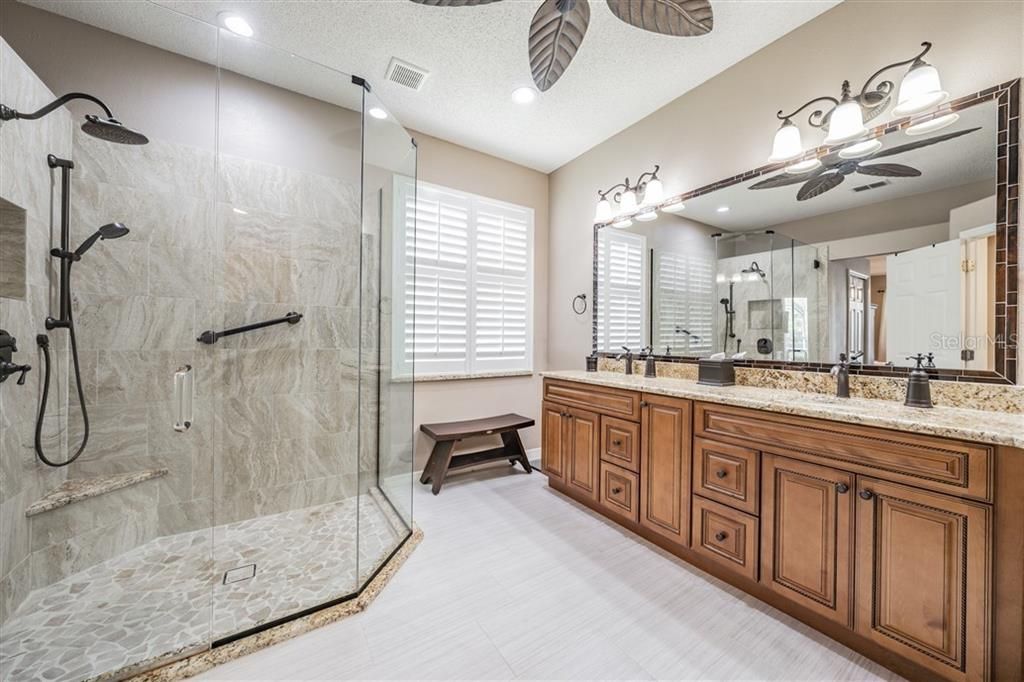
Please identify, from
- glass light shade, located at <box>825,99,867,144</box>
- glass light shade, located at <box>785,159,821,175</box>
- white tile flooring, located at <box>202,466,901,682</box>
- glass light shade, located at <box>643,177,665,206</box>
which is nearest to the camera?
white tile flooring, located at <box>202,466,901,682</box>

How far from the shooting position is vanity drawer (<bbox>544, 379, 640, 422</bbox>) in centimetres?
230

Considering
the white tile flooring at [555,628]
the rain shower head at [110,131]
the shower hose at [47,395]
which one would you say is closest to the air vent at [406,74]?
the rain shower head at [110,131]

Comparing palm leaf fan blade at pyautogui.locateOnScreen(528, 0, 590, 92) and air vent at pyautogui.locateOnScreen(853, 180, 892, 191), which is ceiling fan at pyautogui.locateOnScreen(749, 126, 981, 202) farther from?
palm leaf fan blade at pyautogui.locateOnScreen(528, 0, 590, 92)

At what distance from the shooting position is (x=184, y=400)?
7.00ft

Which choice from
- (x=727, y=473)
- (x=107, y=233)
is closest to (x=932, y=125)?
(x=727, y=473)

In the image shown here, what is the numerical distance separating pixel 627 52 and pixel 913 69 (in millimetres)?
1315

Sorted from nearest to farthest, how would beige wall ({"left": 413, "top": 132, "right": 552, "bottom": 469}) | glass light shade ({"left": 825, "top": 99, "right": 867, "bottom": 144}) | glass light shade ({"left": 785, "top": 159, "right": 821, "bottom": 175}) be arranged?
1. glass light shade ({"left": 825, "top": 99, "right": 867, "bottom": 144})
2. glass light shade ({"left": 785, "top": 159, "right": 821, "bottom": 175})
3. beige wall ({"left": 413, "top": 132, "right": 552, "bottom": 469})

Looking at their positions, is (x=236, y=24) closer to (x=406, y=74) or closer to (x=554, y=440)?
(x=406, y=74)

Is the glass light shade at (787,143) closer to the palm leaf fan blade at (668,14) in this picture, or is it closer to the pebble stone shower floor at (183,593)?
the palm leaf fan blade at (668,14)

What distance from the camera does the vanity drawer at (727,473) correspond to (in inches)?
67.1

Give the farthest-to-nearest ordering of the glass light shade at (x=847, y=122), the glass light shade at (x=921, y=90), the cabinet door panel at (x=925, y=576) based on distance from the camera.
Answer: the glass light shade at (x=847, y=122), the glass light shade at (x=921, y=90), the cabinet door panel at (x=925, y=576)

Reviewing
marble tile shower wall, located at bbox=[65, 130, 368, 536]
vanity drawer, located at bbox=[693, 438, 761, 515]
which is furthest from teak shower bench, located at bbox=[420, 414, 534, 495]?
vanity drawer, located at bbox=[693, 438, 761, 515]

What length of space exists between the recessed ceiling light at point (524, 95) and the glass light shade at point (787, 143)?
1.51 m

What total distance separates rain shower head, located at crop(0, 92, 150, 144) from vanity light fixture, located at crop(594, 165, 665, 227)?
9.79 feet
